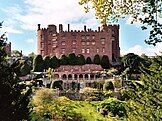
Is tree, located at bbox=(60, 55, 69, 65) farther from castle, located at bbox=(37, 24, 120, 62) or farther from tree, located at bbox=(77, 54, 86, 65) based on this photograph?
castle, located at bbox=(37, 24, 120, 62)

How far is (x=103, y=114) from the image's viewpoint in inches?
1740

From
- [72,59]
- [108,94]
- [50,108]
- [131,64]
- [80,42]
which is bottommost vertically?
[50,108]

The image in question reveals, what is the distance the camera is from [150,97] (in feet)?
33.4

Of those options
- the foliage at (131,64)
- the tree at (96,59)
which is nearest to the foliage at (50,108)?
the foliage at (131,64)

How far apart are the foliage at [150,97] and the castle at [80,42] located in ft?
258

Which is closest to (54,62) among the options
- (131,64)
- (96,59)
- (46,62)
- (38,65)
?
(46,62)

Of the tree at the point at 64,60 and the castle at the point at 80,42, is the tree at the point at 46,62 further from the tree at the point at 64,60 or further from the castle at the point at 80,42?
the castle at the point at 80,42

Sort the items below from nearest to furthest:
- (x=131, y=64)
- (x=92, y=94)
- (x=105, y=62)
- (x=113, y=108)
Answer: (x=113, y=108) → (x=92, y=94) → (x=131, y=64) → (x=105, y=62)

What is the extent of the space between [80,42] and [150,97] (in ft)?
271

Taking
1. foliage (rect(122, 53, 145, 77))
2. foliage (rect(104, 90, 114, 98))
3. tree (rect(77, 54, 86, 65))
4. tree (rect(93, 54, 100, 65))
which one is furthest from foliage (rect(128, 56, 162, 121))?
tree (rect(93, 54, 100, 65))

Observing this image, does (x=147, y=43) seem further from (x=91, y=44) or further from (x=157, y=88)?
(x=91, y=44)

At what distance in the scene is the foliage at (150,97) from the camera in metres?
10.0

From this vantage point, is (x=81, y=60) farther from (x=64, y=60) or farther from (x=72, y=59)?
(x=64, y=60)

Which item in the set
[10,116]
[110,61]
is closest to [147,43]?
[10,116]
